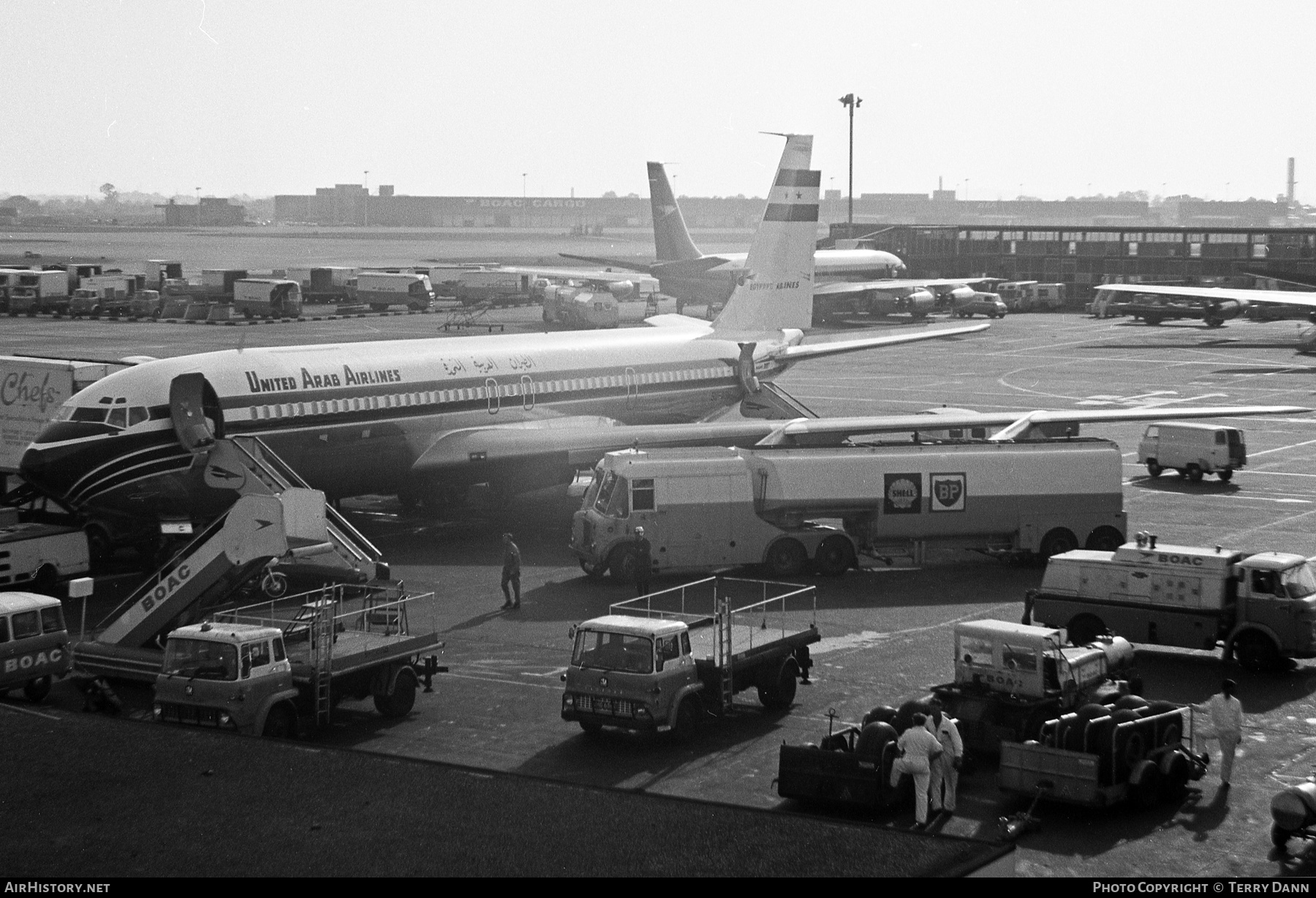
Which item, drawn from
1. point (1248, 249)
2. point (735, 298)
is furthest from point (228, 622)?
point (1248, 249)

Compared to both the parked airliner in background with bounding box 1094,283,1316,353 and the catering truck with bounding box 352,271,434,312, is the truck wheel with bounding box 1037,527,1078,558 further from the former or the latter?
the catering truck with bounding box 352,271,434,312

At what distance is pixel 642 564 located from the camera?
3422cm

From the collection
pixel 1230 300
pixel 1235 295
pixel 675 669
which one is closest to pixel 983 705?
pixel 675 669

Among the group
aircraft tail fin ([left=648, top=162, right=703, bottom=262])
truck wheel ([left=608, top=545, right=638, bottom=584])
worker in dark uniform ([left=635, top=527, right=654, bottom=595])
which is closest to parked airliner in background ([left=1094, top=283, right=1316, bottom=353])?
aircraft tail fin ([left=648, top=162, right=703, bottom=262])

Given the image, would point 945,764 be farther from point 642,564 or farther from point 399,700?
point 642,564

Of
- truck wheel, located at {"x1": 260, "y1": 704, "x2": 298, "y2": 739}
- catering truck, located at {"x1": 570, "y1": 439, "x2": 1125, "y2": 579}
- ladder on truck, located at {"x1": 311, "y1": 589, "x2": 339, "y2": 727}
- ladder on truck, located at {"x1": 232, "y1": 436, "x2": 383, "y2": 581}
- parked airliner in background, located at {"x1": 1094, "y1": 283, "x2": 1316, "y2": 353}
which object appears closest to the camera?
truck wheel, located at {"x1": 260, "y1": 704, "x2": 298, "y2": 739}

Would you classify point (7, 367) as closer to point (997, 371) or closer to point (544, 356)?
point (544, 356)

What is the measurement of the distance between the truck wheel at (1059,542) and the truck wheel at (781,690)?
13.6 m

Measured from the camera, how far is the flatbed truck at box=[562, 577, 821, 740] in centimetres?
2359

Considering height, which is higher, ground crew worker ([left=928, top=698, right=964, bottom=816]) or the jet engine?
the jet engine

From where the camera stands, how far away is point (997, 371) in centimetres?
8538

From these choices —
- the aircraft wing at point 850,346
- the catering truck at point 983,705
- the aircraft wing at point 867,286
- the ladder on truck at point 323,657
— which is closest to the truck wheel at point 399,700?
the ladder on truck at point 323,657

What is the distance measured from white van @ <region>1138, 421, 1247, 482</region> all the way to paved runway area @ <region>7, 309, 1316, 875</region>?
0.68m
